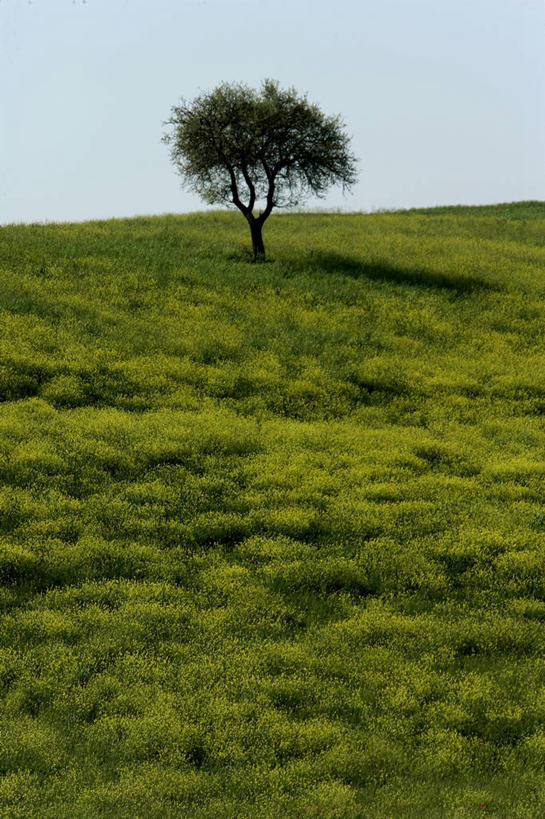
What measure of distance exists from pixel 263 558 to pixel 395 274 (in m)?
23.9

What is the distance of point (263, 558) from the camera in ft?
40.6

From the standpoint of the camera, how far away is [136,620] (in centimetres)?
1045

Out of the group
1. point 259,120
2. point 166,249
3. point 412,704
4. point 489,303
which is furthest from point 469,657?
point 259,120

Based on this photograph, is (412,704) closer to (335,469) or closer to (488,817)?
(488,817)

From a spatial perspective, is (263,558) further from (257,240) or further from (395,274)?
(257,240)

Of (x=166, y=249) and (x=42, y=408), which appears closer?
(x=42, y=408)

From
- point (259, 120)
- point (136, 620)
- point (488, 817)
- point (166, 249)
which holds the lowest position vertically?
point (488, 817)

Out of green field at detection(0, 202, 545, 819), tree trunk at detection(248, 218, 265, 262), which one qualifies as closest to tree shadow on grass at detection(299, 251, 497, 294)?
tree trunk at detection(248, 218, 265, 262)

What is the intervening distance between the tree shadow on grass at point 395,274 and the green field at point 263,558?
18.4ft

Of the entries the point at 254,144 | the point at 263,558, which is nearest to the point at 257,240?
the point at 254,144

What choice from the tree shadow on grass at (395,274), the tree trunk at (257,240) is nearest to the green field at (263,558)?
the tree shadow on grass at (395,274)

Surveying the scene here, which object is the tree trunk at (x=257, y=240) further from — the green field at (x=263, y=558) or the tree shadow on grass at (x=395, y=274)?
the green field at (x=263, y=558)

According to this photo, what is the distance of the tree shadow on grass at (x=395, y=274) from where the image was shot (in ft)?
108

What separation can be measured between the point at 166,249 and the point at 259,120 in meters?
7.73
